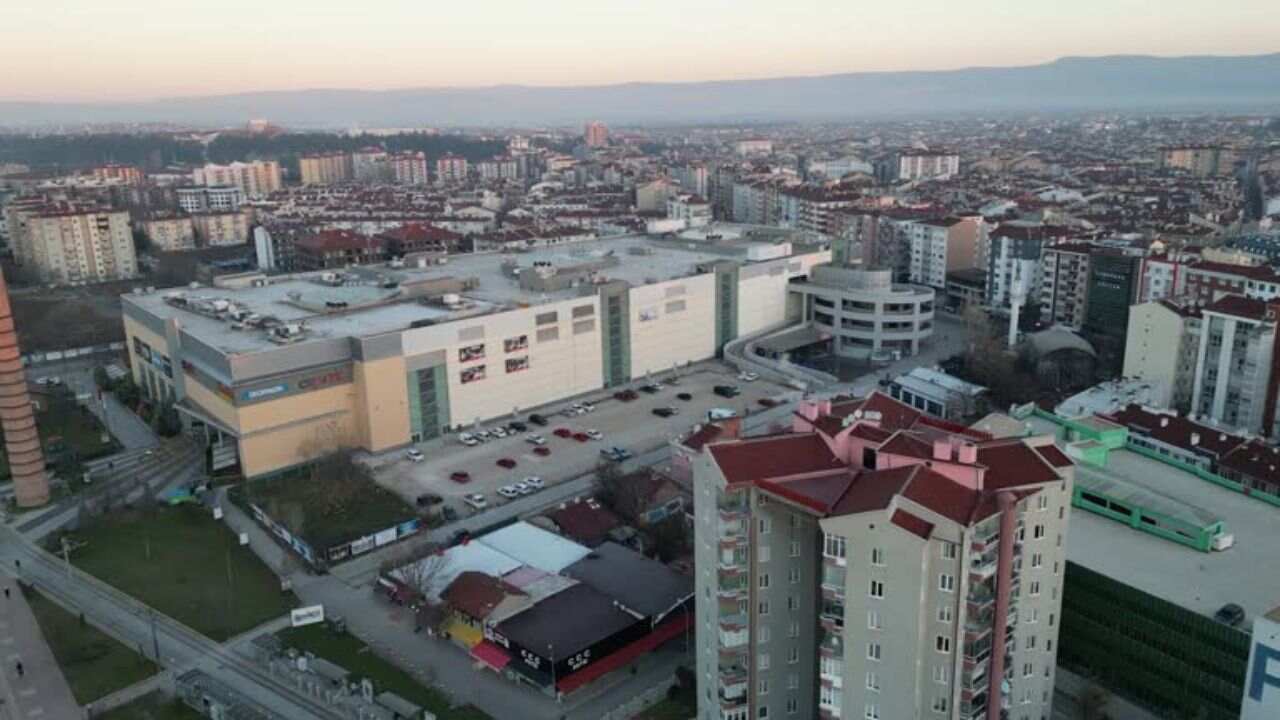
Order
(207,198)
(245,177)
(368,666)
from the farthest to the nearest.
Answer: (245,177), (207,198), (368,666)

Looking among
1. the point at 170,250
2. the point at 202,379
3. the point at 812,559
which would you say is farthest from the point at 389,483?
the point at 170,250

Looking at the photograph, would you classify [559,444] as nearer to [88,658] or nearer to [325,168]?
[88,658]

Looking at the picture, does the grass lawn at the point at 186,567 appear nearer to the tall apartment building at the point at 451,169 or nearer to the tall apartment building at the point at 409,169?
the tall apartment building at the point at 409,169

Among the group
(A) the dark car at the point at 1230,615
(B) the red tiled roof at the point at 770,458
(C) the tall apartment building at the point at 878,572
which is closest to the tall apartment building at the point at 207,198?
(B) the red tiled roof at the point at 770,458

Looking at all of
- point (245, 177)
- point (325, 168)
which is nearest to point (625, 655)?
point (245, 177)

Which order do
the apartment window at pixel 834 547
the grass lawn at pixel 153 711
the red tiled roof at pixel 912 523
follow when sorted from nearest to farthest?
the red tiled roof at pixel 912 523 → the apartment window at pixel 834 547 → the grass lawn at pixel 153 711

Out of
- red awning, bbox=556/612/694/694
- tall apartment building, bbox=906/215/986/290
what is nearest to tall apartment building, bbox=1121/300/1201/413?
red awning, bbox=556/612/694/694

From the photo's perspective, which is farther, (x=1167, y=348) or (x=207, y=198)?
(x=207, y=198)
